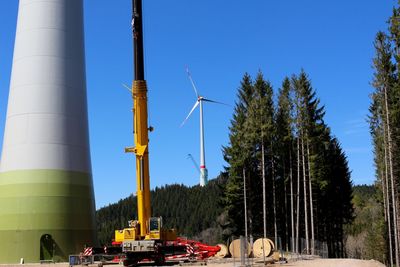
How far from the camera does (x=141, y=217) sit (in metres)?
29.9

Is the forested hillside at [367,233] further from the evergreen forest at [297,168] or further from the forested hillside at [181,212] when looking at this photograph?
the forested hillside at [181,212]

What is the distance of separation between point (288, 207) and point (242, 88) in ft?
51.0

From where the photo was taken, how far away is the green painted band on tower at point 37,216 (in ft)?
119

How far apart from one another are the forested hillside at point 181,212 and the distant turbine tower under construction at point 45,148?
77948mm

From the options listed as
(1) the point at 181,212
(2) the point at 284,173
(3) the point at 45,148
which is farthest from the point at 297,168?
(1) the point at 181,212

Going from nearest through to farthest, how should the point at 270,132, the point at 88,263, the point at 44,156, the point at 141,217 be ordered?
1. the point at 141,217
2. the point at 88,263
3. the point at 44,156
4. the point at 270,132

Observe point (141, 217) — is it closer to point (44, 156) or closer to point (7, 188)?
point (44, 156)

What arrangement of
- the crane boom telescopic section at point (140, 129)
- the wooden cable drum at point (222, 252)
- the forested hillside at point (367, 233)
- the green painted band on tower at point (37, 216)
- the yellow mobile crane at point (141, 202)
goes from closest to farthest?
the yellow mobile crane at point (141, 202), the crane boom telescopic section at point (140, 129), the green painted band on tower at point (37, 216), the wooden cable drum at point (222, 252), the forested hillside at point (367, 233)

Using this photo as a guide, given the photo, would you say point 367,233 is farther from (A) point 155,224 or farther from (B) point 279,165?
(A) point 155,224

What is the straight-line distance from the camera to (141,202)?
2970 cm

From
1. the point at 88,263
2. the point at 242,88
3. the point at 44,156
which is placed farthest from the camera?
the point at 242,88

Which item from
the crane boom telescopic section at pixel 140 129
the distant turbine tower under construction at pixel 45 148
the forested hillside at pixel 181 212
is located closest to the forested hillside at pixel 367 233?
the forested hillside at pixel 181 212

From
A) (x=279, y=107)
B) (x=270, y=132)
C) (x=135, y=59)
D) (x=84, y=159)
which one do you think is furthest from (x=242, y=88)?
(x=135, y=59)

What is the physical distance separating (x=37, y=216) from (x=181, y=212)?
11739cm
